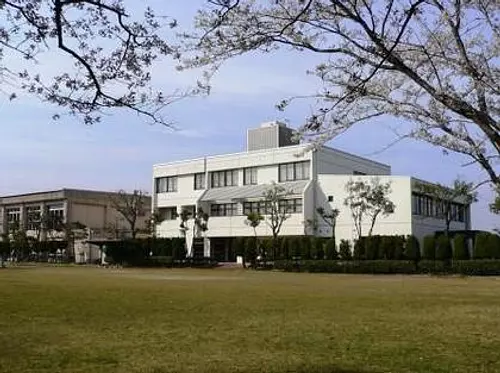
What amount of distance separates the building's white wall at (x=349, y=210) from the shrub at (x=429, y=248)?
1091 cm

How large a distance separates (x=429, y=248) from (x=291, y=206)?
2038cm

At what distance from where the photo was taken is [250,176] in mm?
76438

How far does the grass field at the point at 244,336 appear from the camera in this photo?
9.05 meters

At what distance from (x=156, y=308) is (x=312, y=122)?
10.7 meters

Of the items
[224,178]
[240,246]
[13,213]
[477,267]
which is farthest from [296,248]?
[13,213]

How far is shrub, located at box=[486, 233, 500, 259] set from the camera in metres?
48.2

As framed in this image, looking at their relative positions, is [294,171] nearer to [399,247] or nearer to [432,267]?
[399,247]

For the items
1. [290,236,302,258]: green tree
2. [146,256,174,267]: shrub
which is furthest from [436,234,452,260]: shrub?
[146,256,174,267]: shrub

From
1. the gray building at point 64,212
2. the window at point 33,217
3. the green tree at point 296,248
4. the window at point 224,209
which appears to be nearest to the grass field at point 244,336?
the green tree at point 296,248

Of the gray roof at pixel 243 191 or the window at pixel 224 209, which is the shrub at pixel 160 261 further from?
the gray roof at pixel 243 191

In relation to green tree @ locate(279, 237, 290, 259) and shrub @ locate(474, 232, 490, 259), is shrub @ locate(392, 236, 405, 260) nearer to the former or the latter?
shrub @ locate(474, 232, 490, 259)

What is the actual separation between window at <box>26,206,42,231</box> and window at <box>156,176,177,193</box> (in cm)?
1981

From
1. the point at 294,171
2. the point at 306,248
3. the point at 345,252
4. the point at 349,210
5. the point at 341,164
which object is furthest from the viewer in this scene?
the point at 341,164

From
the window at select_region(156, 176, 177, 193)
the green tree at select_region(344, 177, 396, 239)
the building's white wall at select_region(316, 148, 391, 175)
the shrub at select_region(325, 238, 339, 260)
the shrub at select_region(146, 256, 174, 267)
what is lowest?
the shrub at select_region(146, 256, 174, 267)
